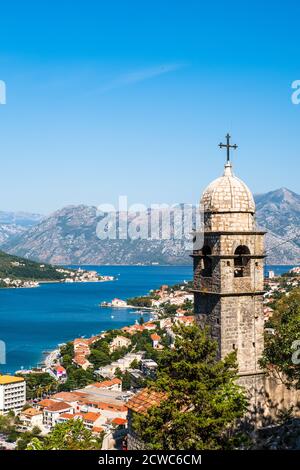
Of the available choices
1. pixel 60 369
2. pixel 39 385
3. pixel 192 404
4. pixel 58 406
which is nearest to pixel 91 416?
pixel 58 406

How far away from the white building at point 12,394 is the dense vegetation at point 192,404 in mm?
33952

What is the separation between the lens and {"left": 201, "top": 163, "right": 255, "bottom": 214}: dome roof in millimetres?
11609

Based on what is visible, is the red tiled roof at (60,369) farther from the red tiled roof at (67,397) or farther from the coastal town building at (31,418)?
the coastal town building at (31,418)

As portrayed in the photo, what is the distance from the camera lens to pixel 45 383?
4722cm

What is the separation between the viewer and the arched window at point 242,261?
38.4ft

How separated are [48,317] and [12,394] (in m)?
51.7

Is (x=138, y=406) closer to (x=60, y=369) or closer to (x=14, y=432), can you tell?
(x=14, y=432)

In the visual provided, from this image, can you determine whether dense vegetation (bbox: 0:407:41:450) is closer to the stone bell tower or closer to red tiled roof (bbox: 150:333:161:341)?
red tiled roof (bbox: 150:333:161:341)

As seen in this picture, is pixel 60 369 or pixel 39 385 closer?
pixel 39 385

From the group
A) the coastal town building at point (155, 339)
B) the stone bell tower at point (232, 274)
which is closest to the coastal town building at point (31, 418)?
the coastal town building at point (155, 339)

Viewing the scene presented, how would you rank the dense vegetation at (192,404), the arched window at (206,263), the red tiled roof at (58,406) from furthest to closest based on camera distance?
Answer: the red tiled roof at (58,406)
the arched window at (206,263)
the dense vegetation at (192,404)

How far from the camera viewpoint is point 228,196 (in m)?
11.6

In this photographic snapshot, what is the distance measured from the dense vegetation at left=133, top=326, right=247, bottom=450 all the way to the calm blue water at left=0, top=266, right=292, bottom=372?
47.5m
